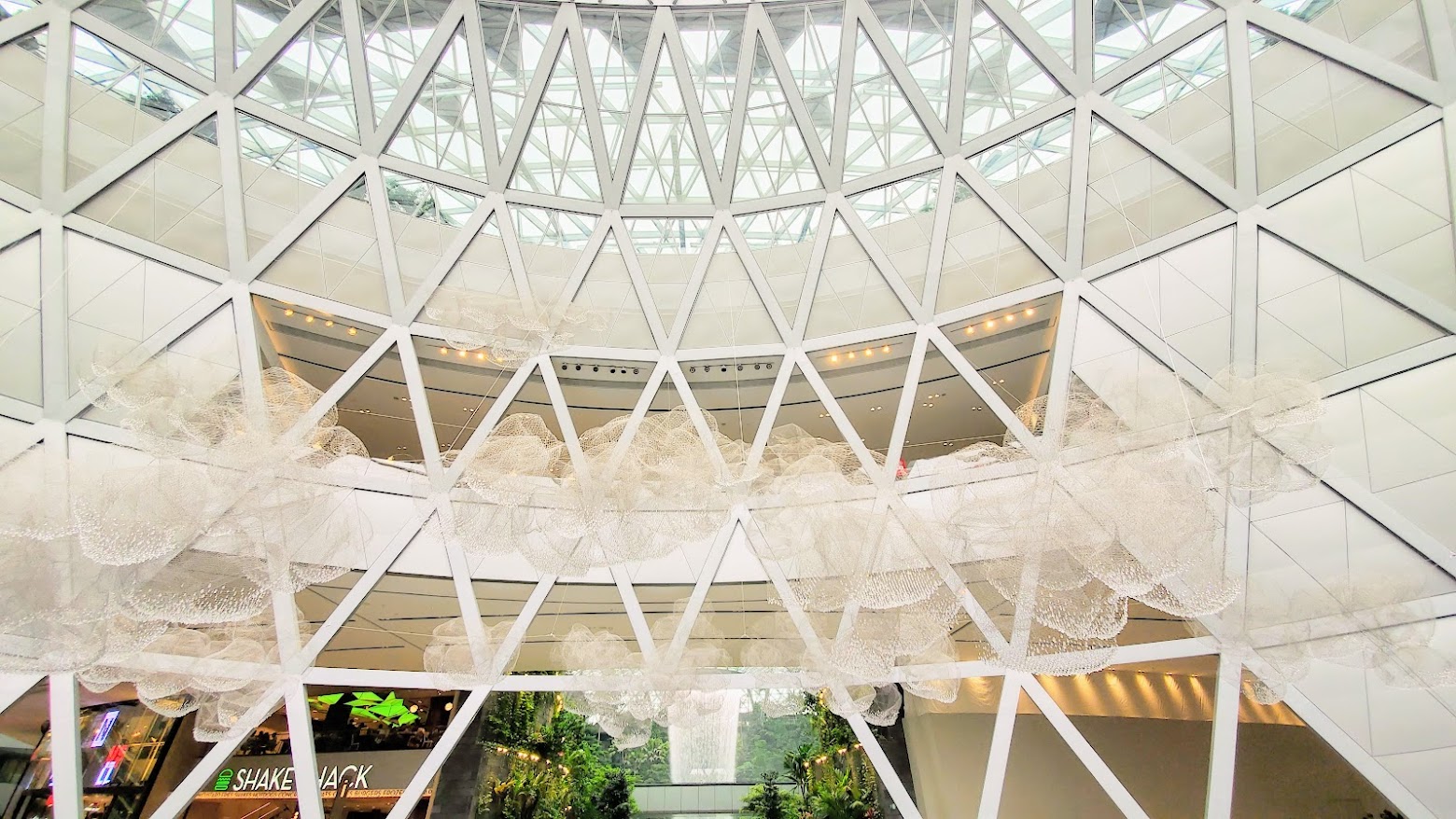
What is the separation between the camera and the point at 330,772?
75.6 ft

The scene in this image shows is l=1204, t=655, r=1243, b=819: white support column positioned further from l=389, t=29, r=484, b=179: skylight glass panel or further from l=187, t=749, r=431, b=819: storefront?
l=187, t=749, r=431, b=819: storefront

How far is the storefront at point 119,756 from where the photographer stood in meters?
18.7

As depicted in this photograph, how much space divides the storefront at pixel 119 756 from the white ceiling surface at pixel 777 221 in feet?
21.9

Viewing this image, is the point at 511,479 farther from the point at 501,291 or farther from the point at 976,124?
the point at 976,124

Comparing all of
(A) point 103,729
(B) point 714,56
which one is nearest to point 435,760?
(A) point 103,729

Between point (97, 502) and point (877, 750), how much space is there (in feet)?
53.3

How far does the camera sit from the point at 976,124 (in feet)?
59.7

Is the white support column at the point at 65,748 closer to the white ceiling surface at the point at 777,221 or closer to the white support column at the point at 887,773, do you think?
the white ceiling surface at the point at 777,221

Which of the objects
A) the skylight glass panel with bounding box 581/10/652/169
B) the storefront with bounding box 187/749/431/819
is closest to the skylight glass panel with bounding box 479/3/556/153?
the skylight glass panel with bounding box 581/10/652/169

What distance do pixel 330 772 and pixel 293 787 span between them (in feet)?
3.82

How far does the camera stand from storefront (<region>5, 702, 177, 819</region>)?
18.7 m

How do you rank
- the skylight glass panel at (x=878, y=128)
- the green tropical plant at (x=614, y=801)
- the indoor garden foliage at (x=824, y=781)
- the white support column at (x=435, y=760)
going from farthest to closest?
the green tropical plant at (x=614, y=801), the indoor garden foliage at (x=824, y=781), the skylight glass panel at (x=878, y=128), the white support column at (x=435, y=760)

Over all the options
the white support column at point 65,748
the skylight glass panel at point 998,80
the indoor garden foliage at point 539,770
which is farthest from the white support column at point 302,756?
the skylight glass panel at point 998,80

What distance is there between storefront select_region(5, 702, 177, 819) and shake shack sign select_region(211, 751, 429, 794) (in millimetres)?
2678
